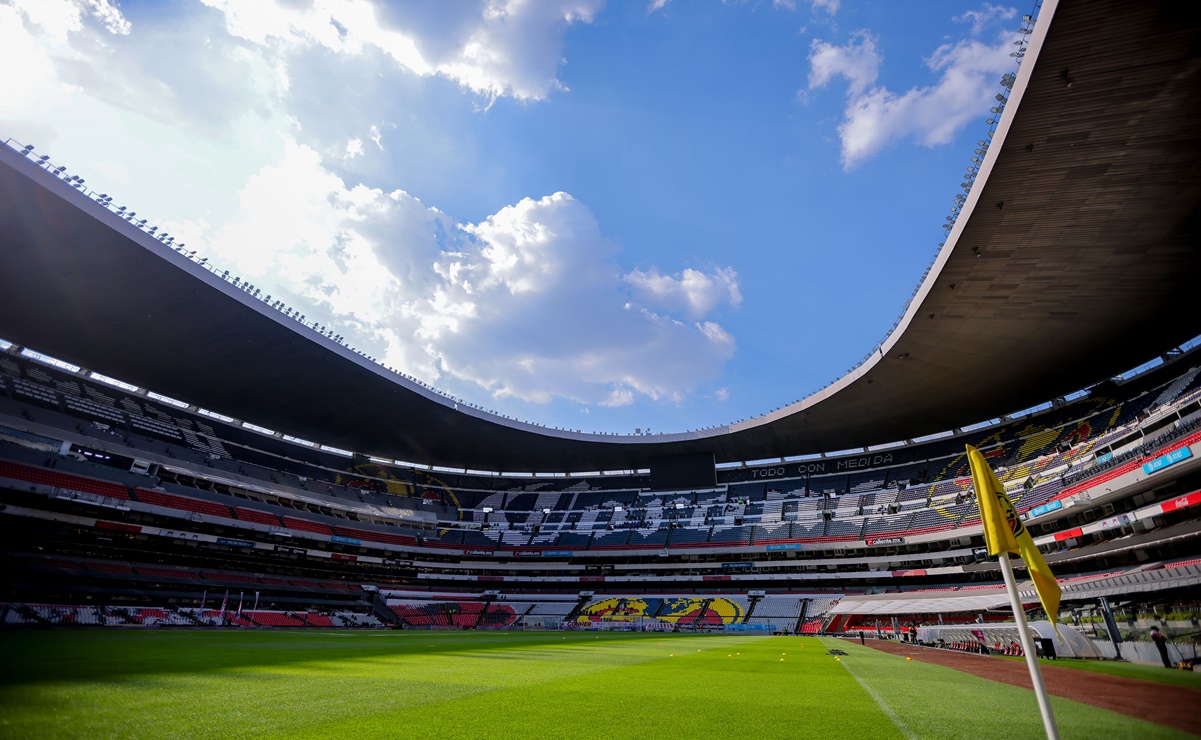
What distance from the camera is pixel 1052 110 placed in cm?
1580

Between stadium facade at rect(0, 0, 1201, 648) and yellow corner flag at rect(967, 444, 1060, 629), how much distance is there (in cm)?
1609

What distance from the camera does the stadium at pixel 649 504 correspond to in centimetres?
803

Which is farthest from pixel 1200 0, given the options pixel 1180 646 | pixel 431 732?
pixel 431 732

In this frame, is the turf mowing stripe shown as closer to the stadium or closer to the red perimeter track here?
the stadium

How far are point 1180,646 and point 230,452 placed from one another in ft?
179

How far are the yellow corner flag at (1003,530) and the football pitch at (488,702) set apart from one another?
2230 millimetres

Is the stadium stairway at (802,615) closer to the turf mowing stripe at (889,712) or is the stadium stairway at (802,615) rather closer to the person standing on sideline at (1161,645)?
the person standing on sideline at (1161,645)

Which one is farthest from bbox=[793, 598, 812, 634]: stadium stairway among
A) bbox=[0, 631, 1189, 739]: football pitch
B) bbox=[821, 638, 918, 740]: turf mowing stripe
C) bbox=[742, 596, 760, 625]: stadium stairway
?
bbox=[821, 638, 918, 740]: turf mowing stripe

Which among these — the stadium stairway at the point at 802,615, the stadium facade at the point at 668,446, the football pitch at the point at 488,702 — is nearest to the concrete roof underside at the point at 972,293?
the stadium facade at the point at 668,446

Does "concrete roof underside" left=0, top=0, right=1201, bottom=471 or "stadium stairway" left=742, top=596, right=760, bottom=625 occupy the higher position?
"concrete roof underside" left=0, top=0, right=1201, bottom=471

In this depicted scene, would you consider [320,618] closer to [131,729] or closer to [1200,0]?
[131,729]

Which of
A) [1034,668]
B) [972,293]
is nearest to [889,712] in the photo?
[1034,668]

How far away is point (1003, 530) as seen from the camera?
12.5ft

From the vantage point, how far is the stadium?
316 inches
